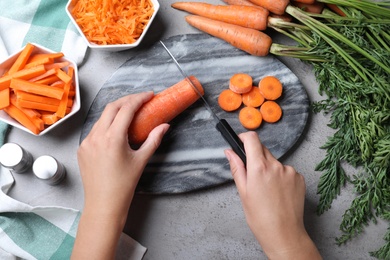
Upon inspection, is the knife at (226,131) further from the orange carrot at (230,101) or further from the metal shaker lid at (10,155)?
the metal shaker lid at (10,155)

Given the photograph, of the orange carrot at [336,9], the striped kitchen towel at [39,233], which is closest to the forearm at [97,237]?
the striped kitchen towel at [39,233]

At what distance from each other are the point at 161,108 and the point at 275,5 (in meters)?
0.63

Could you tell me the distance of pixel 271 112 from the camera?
195 cm

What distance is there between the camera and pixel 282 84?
200 cm

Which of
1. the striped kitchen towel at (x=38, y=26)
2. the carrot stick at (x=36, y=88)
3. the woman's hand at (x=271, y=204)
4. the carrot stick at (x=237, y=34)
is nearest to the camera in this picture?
the woman's hand at (x=271, y=204)

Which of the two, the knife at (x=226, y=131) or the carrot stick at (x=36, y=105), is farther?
the carrot stick at (x=36, y=105)

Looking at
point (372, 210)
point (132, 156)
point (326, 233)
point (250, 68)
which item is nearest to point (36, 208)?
point (132, 156)

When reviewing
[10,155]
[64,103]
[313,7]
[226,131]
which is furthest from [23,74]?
[313,7]

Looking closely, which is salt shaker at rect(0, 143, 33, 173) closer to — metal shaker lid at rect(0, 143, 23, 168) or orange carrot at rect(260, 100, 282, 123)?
metal shaker lid at rect(0, 143, 23, 168)

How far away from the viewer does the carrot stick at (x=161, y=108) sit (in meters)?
1.89

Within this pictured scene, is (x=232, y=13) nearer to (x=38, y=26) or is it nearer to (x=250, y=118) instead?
(x=250, y=118)

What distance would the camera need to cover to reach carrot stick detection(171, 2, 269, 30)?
2006mm

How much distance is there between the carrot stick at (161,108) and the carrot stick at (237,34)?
9.6 inches

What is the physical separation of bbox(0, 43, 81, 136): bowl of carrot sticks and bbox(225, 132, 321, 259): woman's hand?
73 cm
